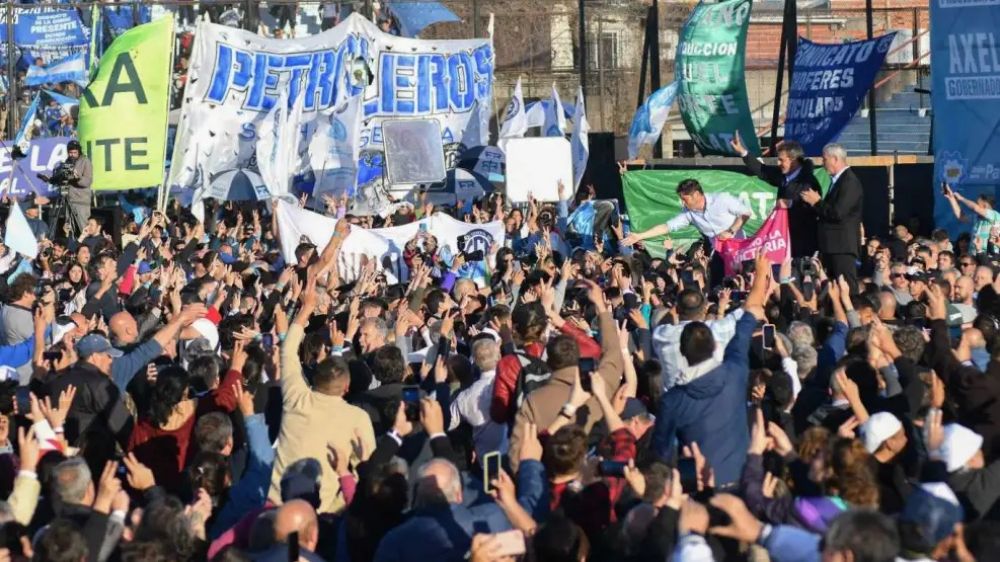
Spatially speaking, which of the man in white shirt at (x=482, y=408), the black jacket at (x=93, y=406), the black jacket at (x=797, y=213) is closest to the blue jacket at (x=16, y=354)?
the black jacket at (x=93, y=406)

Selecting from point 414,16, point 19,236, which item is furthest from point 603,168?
point 19,236

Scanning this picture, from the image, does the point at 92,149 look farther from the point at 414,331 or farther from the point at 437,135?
the point at 414,331

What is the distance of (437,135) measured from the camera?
73.8 ft

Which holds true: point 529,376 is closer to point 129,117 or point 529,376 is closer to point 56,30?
point 129,117

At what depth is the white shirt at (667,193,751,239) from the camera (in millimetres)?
13656

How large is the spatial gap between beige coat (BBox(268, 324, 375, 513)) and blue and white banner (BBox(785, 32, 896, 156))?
13.2 m

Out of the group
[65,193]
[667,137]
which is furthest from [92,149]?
[667,137]

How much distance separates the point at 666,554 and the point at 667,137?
31.8 meters

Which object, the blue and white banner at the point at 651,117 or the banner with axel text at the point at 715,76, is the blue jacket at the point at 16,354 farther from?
the blue and white banner at the point at 651,117

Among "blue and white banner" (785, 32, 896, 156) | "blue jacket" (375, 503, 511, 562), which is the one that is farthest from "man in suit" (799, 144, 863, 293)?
"blue and white banner" (785, 32, 896, 156)

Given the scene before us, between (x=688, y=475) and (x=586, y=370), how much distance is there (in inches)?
63.2

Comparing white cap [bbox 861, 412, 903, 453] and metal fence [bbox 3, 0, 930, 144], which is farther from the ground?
metal fence [bbox 3, 0, 930, 144]

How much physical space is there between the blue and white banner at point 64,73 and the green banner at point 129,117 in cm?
867

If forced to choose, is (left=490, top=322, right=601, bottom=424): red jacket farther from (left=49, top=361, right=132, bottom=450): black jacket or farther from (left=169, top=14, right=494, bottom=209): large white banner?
(left=169, top=14, right=494, bottom=209): large white banner
